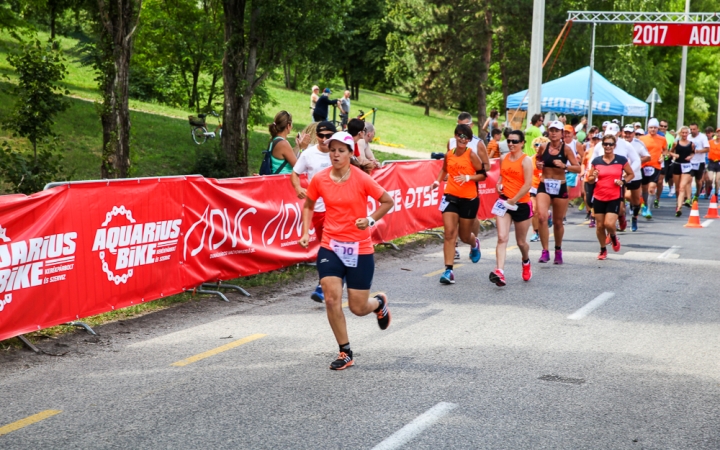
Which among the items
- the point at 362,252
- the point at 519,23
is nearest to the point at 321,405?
the point at 362,252

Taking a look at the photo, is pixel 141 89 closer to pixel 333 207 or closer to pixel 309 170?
pixel 309 170

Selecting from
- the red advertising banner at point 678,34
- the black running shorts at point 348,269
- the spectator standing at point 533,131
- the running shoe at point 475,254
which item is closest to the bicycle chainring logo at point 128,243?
the black running shorts at point 348,269

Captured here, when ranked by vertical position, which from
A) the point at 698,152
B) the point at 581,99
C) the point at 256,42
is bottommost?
the point at 698,152

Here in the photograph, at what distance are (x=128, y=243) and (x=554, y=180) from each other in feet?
22.3

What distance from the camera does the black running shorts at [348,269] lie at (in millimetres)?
7105

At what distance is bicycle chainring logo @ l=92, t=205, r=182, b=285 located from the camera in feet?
28.4

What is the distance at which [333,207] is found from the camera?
7.21 m

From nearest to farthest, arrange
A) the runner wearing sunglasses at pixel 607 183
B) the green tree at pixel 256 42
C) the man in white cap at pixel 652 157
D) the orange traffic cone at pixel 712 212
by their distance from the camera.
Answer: the runner wearing sunglasses at pixel 607 183, the green tree at pixel 256 42, the man in white cap at pixel 652 157, the orange traffic cone at pixel 712 212

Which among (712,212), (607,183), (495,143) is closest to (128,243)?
(607,183)

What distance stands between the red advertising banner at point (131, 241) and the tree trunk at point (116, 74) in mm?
4163

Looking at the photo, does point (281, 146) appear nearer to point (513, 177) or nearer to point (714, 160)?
point (513, 177)

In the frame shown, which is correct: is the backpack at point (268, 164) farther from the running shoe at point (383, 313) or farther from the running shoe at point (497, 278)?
the running shoe at point (383, 313)

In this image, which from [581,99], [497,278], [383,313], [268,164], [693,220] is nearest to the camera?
[383,313]

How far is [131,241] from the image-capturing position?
9.05 metres
